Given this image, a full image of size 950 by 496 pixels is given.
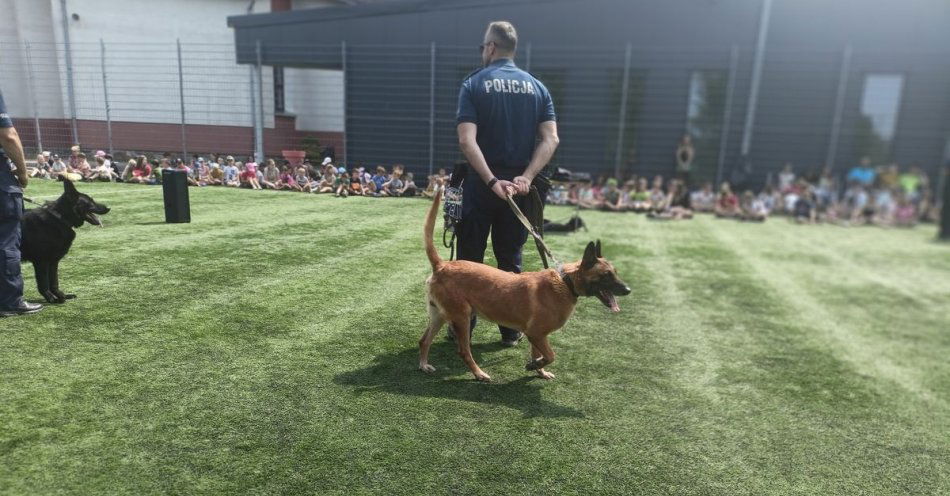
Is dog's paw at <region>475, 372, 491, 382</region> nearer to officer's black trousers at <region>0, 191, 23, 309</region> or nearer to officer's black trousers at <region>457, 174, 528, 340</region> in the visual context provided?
officer's black trousers at <region>457, 174, 528, 340</region>

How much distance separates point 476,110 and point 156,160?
619 cm

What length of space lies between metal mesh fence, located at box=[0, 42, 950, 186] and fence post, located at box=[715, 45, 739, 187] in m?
0.03

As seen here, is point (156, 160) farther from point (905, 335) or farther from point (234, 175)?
point (905, 335)

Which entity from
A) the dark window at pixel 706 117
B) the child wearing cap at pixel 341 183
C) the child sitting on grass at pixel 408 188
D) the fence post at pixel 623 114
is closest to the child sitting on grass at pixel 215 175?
the child wearing cap at pixel 341 183

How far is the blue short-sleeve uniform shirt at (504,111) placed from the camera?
3.56m

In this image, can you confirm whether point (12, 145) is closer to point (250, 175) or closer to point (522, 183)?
point (522, 183)

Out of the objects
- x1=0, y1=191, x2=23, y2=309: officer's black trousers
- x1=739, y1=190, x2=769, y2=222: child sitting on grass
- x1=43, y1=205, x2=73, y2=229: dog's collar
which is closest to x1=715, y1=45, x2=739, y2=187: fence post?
x1=739, y1=190, x2=769, y2=222: child sitting on grass

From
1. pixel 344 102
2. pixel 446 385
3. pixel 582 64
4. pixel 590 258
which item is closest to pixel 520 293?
pixel 590 258

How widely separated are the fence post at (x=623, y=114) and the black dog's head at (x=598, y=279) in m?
12.5

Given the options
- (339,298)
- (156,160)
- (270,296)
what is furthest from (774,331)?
(156,160)

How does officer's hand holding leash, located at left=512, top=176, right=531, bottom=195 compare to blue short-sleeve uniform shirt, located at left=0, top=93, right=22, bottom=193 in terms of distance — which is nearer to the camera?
officer's hand holding leash, located at left=512, top=176, right=531, bottom=195

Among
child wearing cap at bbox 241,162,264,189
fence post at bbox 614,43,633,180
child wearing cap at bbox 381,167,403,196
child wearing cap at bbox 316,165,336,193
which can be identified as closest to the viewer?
child wearing cap at bbox 241,162,264,189

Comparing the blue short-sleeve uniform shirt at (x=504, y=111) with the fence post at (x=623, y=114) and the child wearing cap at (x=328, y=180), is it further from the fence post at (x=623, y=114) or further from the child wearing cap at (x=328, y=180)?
the fence post at (x=623, y=114)

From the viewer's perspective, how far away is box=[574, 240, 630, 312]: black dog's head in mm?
3119
